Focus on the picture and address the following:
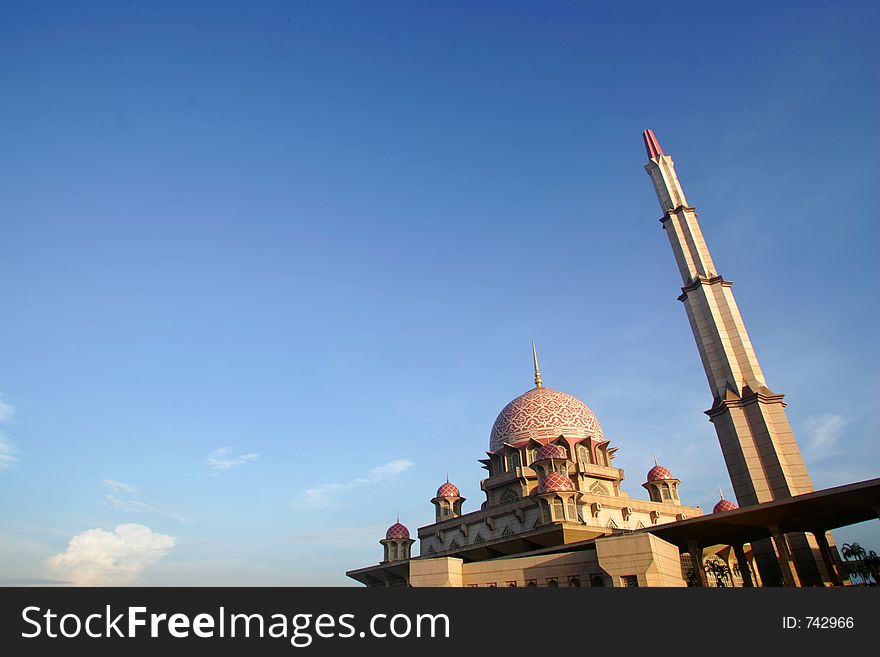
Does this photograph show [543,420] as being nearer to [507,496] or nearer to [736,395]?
[507,496]

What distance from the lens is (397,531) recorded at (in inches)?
1609

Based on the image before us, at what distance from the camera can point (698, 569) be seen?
28.2m

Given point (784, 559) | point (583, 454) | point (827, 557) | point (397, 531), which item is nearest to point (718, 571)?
point (827, 557)

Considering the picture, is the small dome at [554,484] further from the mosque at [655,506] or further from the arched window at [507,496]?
the arched window at [507,496]

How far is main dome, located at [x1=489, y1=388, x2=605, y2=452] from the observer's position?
41.2 meters

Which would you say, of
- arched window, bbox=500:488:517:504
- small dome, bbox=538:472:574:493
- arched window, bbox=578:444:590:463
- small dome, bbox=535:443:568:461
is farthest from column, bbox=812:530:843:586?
arched window, bbox=500:488:517:504

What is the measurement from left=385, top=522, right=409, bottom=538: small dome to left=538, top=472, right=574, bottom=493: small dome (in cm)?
1290

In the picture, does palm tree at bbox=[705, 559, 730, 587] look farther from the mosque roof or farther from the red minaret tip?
the red minaret tip

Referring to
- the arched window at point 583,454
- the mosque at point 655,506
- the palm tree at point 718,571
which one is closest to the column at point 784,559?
the mosque at point 655,506

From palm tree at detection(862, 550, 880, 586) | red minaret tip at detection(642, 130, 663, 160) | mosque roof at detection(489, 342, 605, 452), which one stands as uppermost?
red minaret tip at detection(642, 130, 663, 160)

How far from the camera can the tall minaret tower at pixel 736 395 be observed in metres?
27.8
